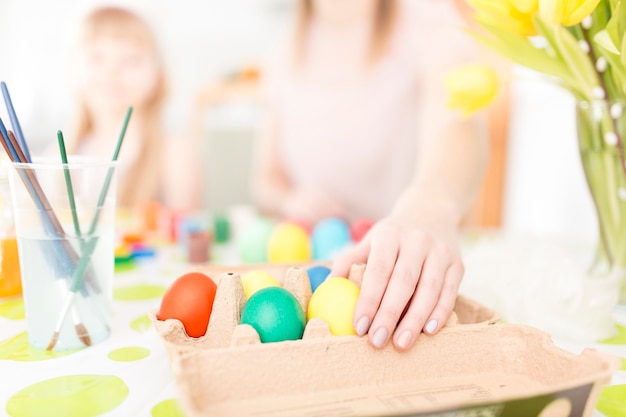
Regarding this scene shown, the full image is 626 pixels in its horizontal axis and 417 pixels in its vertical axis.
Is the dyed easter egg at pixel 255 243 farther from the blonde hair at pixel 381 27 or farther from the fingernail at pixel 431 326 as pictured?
the blonde hair at pixel 381 27

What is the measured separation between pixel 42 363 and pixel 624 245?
25.6 inches

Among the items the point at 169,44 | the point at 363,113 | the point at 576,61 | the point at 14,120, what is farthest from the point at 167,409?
the point at 169,44

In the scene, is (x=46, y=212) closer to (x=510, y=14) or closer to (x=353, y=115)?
(x=510, y=14)

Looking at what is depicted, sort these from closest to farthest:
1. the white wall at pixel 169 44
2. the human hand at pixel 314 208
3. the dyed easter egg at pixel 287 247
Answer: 1. the dyed easter egg at pixel 287 247
2. the human hand at pixel 314 208
3. the white wall at pixel 169 44

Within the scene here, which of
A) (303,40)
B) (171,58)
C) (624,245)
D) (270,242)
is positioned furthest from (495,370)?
(171,58)

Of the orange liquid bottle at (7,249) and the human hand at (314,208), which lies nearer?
the orange liquid bottle at (7,249)

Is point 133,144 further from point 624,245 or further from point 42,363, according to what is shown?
point 624,245

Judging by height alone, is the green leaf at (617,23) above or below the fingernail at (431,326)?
above

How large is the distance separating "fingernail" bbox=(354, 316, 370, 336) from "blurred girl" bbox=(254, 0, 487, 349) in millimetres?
401

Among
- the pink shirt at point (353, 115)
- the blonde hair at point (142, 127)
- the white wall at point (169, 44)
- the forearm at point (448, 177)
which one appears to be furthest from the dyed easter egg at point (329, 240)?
the white wall at point (169, 44)

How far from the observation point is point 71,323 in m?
0.50

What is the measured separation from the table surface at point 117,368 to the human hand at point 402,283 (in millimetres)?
147

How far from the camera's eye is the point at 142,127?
1.84m

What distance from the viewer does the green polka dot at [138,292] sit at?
26.9 inches
